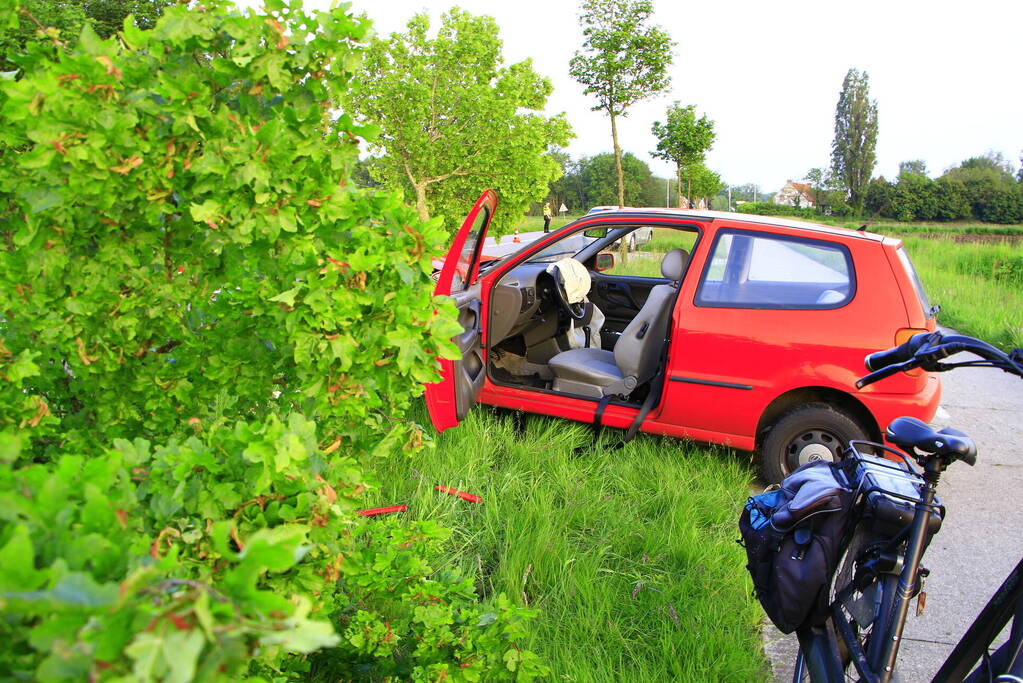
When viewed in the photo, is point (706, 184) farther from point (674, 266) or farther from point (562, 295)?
point (674, 266)

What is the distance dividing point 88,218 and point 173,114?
34 centimetres

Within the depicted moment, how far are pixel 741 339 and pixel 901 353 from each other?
2445mm

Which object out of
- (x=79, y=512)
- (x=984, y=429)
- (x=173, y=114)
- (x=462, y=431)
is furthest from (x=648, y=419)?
(x=79, y=512)

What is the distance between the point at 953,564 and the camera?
3.82 metres

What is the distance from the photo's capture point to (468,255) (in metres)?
4.60

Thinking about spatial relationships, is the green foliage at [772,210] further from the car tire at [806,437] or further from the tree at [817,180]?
the car tire at [806,437]

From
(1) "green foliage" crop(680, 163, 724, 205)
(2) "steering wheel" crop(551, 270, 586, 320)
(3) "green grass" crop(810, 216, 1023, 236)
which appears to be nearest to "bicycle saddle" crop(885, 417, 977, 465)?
(2) "steering wheel" crop(551, 270, 586, 320)

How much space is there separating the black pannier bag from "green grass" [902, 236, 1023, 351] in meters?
5.94

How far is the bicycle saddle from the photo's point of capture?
6.29ft

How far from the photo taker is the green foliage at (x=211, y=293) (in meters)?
1.32

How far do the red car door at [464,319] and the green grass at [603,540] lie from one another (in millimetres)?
293

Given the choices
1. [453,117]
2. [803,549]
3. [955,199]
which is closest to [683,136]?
[453,117]

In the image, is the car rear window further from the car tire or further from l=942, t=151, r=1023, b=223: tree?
l=942, t=151, r=1023, b=223: tree

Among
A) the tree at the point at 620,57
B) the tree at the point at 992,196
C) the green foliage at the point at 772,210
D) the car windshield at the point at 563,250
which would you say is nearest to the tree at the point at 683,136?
the tree at the point at 620,57
